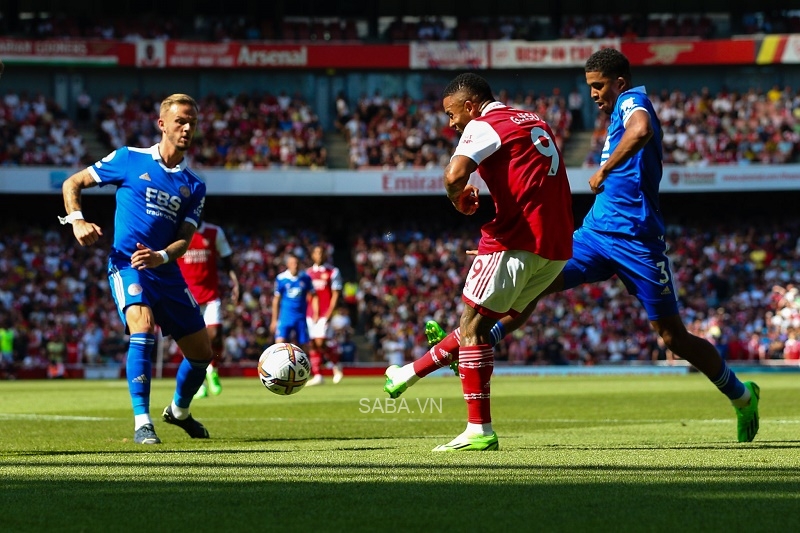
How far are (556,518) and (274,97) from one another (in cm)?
4023

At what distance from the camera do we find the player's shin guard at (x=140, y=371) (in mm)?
8797

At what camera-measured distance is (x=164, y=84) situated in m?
44.4

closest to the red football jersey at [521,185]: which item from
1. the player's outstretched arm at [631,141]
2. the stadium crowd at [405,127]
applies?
the player's outstretched arm at [631,141]

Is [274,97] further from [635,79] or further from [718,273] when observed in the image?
[718,273]

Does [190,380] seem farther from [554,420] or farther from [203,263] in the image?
[203,263]

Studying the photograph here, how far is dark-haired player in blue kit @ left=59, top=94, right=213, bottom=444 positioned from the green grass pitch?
0.75 m

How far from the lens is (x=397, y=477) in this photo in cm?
590

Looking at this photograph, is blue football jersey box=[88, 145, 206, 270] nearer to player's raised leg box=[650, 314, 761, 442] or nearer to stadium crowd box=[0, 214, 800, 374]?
player's raised leg box=[650, 314, 761, 442]

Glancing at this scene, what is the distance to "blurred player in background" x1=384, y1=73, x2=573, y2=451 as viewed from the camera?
750cm

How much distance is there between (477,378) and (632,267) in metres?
1.68

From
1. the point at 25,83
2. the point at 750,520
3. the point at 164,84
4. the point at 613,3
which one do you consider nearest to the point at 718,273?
the point at 613,3

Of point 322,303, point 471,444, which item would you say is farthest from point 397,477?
point 322,303

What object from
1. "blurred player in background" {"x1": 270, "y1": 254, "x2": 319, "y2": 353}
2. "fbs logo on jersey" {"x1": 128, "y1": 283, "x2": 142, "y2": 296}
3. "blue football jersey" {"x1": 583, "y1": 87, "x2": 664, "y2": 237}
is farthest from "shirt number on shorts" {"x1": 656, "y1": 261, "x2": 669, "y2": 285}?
"blurred player in background" {"x1": 270, "y1": 254, "x2": 319, "y2": 353}

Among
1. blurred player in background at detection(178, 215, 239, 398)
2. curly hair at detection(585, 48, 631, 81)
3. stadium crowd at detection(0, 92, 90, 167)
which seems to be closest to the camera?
curly hair at detection(585, 48, 631, 81)
